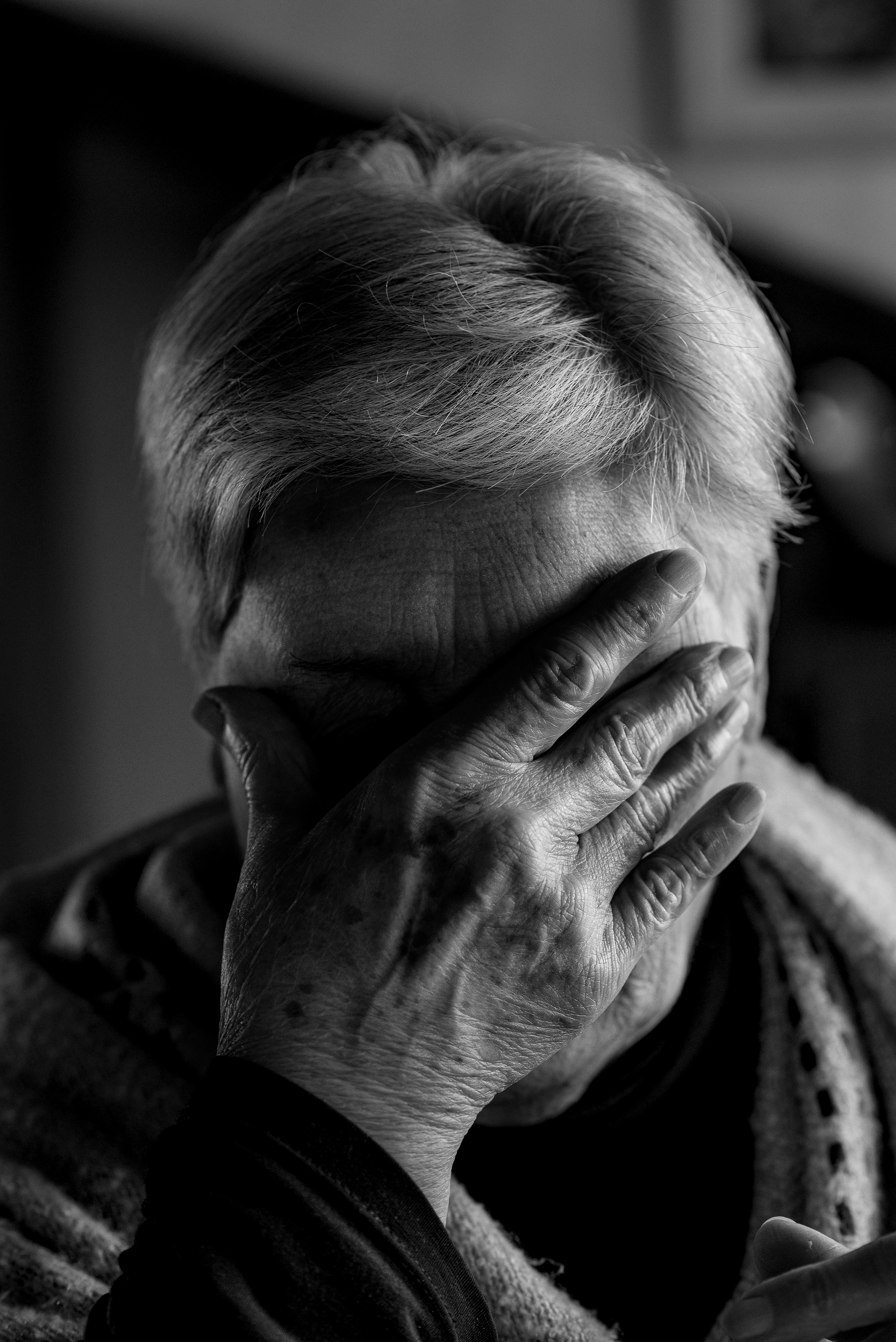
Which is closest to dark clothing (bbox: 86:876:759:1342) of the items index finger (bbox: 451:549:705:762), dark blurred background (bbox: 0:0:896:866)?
index finger (bbox: 451:549:705:762)

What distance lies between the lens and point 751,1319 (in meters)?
0.68

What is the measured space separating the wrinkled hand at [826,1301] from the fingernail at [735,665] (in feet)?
1.28

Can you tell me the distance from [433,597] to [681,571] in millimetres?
183

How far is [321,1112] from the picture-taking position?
2.37ft

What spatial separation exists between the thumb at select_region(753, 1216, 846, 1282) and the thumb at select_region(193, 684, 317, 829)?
0.41m

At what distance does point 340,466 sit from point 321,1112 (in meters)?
0.45

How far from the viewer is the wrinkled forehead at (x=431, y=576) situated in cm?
84

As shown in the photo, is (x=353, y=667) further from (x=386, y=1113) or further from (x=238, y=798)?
(x=386, y=1113)

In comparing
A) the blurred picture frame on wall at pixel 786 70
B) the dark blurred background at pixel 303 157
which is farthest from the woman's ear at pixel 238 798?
the blurred picture frame on wall at pixel 786 70

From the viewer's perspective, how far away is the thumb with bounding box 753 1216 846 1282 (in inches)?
28.8

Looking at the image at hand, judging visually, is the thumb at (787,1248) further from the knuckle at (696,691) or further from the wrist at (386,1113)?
the knuckle at (696,691)

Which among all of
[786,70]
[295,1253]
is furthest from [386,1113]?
[786,70]

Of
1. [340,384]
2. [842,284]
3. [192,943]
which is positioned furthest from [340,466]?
[842,284]

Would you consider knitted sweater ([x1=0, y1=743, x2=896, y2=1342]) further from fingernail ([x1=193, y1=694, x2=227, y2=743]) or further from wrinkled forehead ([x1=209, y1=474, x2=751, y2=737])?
wrinkled forehead ([x1=209, y1=474, x2=751, y2=737])
